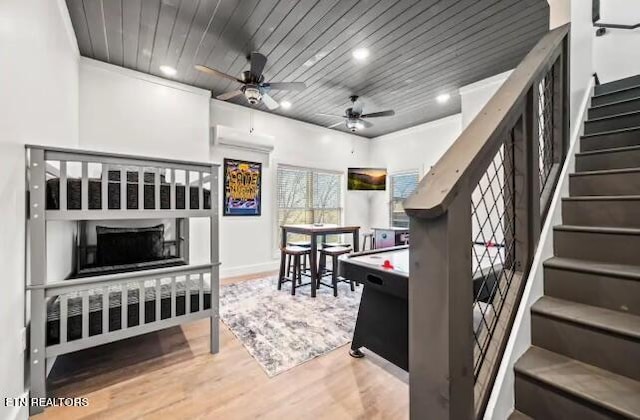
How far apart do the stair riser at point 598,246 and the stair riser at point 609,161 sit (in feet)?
2.34

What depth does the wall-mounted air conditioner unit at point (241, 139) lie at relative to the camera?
439 centimetres

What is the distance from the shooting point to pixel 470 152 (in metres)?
0.91

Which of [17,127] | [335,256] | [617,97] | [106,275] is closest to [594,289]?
[617,97]

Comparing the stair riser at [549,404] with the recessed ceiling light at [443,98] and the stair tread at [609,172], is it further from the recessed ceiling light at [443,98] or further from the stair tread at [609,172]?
the recessed ceiling light at [443,98]

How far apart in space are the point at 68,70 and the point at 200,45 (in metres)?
1.30

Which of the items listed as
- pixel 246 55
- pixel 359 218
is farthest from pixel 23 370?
pixel 359 218

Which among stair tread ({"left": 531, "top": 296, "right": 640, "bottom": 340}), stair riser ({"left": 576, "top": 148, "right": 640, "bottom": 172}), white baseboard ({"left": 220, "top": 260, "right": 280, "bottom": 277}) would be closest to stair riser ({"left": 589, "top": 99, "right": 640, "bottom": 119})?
stair riser ({"left": 576, "top": 148, "right": 640, "bottom": 172})

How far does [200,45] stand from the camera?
9.86 feet

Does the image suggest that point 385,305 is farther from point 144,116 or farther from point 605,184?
point 144,116

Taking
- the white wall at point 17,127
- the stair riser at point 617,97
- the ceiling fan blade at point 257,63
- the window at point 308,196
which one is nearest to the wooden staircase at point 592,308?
the stair riser at point 617,97

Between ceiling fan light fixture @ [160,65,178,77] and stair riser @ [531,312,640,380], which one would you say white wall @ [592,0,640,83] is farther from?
ceiling fan light fixture @ [160,65,178,77]

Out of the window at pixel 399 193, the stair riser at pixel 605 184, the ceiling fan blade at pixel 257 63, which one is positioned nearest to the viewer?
the stair riser at pixel 605 184

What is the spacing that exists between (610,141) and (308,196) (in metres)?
4.55

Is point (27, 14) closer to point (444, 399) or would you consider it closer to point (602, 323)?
point (444, 399)
